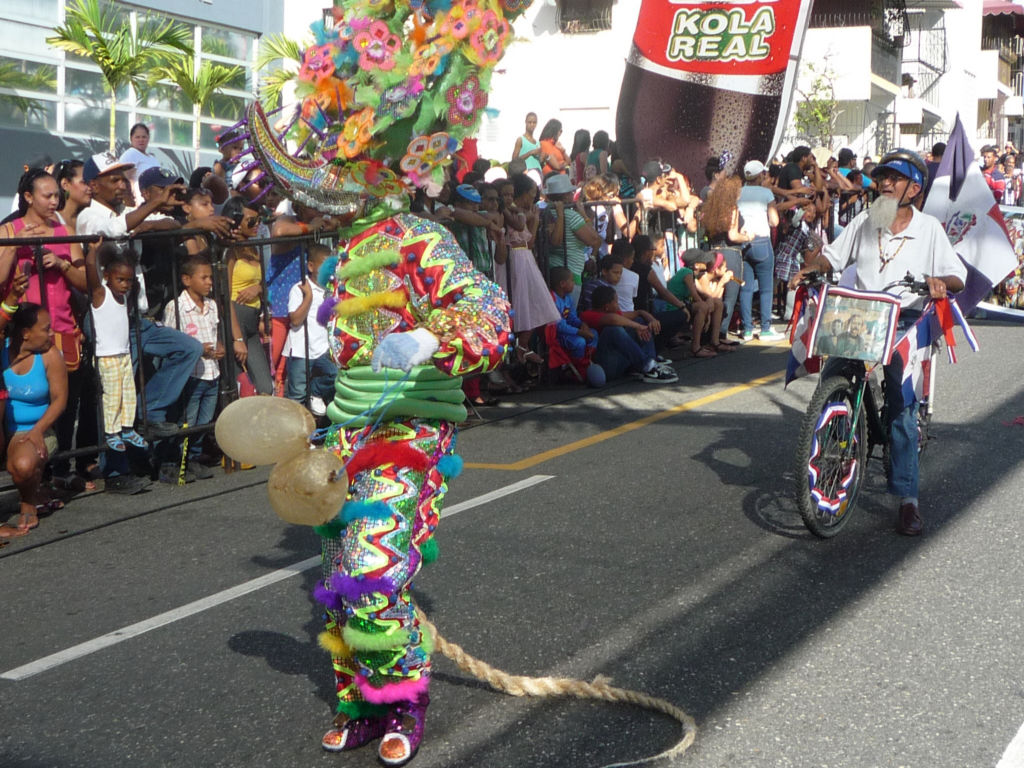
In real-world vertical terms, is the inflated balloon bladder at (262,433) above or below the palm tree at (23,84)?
below

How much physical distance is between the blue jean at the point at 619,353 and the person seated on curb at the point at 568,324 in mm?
133

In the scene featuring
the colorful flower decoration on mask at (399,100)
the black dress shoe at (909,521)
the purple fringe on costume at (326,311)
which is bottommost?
the black dress shoe at (909,521)

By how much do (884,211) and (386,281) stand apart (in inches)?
143

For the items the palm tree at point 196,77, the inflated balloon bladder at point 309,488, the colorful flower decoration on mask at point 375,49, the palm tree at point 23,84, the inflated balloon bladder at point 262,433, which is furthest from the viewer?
the palm tree at point 196,77

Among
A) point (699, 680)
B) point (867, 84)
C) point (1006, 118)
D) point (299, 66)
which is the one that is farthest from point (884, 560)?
point (1006, 118)

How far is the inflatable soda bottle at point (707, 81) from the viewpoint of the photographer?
1972cm

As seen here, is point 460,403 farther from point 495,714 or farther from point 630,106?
point 630,106

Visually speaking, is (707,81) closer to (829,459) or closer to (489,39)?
(829,459)

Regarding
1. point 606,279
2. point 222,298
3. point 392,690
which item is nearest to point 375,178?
point 392,690

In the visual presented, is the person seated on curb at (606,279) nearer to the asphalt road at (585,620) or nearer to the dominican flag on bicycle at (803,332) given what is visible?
the asphalt road at (585,620)

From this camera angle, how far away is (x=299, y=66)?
13.2ft

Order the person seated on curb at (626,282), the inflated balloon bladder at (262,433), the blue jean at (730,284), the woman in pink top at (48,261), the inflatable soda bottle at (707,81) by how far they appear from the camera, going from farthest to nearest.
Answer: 1. the inflatable soda bottle at (707,81)
2. the blue jean at (730,284)
3. the person seated on curb at (626,282)
4. the woman in pink top at (48,261)
5. the inflated balloon bladder at (262,433)

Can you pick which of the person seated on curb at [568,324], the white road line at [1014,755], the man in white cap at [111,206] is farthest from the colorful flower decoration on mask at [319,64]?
the person seated on curb at [568,324]

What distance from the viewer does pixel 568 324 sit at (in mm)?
11562
